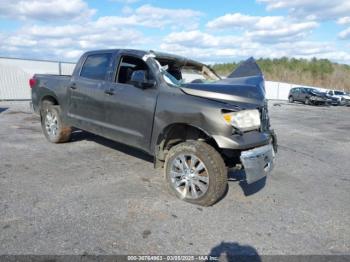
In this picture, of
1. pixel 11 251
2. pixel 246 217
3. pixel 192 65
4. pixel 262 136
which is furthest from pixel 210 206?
pixel 192 65

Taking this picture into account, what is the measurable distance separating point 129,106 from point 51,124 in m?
2.74

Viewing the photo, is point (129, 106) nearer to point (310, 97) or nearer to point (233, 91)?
point (233, 91)

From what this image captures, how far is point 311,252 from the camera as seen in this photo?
2973 mm

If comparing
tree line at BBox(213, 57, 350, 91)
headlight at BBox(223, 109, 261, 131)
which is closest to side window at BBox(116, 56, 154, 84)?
headlight at BBox(223, 109, 261, 131)

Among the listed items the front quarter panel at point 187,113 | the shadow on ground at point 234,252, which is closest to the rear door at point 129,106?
the front quarter panel at point 187,113

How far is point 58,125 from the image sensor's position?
20.7ft


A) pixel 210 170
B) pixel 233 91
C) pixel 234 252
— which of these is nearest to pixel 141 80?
pixel 233 91

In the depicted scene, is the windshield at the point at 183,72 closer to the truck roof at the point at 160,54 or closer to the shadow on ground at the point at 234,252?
the truck roof at the point at 160,54

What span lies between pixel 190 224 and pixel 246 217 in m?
0.72

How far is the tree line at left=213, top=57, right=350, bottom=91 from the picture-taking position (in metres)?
57.7

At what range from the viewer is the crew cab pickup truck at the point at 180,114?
12.2ft

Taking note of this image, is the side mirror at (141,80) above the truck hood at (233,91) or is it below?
above

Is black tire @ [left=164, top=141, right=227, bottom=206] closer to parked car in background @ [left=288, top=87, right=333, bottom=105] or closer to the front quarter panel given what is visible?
the front quarter panel

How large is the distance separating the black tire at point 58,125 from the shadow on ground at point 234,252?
14.3 ft
